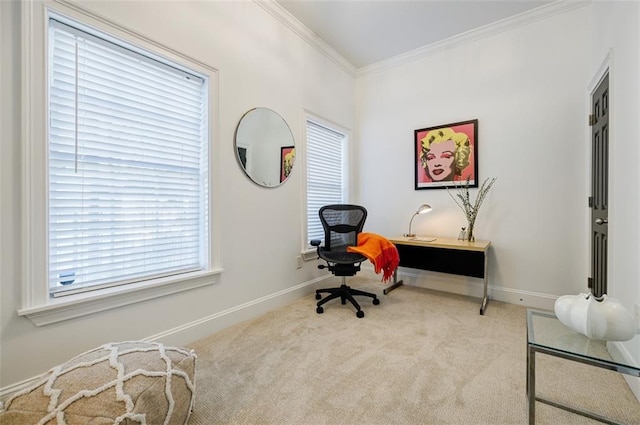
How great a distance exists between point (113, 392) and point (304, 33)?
3390 millimetres

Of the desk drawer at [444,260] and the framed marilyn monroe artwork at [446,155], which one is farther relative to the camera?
the framed marilyn monroe artwork at [446,155]

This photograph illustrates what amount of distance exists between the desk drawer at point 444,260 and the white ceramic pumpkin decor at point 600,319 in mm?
1679

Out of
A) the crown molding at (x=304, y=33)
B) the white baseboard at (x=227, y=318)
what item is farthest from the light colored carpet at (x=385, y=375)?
the crown molding at (x=304, y=33)

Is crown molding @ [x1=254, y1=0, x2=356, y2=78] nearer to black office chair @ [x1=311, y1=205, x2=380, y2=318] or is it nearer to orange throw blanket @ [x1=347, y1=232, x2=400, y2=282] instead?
black office chair @ [x1=311, y1=205, x2=380, y2=318]

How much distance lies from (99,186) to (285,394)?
167 centimetres

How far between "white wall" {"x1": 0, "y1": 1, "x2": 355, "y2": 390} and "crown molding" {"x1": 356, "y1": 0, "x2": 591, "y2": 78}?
0.68 meters

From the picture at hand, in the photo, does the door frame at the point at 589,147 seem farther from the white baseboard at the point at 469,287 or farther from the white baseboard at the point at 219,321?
the white baseboard at the point at 219,321

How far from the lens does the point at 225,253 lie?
7.24 ft

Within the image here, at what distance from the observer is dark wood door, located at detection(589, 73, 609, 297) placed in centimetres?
196

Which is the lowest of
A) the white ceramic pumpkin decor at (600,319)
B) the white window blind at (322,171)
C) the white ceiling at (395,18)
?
the white ceramic pumpkin decor at (600,319)

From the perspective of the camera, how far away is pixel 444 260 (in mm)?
2898

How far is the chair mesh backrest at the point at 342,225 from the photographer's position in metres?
2.74

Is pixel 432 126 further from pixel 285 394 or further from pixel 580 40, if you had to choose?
pixel 285 394

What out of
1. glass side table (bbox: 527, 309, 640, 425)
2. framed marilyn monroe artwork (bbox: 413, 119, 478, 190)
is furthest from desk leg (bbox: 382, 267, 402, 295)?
glass side table (bbox: 527, 309, 640, 425)
